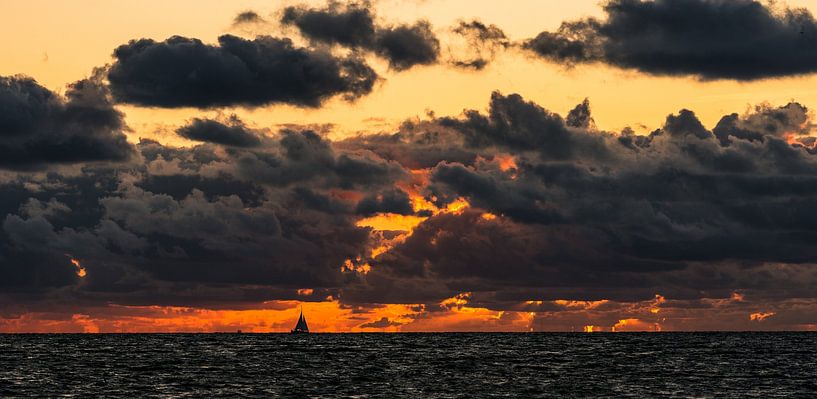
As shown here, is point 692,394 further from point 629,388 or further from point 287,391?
point 287,391

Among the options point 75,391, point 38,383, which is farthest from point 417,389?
point 38,383

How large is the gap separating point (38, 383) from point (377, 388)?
49.3 meters

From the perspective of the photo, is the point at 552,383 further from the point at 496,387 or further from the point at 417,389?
the point at 417,389

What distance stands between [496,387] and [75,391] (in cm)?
5467

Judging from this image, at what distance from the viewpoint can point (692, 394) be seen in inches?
5822

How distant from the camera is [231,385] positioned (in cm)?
16338

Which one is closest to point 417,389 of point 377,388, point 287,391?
point 377,388

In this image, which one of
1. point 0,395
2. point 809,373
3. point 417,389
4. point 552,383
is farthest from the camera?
point 809,373

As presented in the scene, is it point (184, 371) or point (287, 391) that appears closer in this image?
point (287, 391)

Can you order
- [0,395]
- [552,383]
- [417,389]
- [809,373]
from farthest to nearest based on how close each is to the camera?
[809,373] < [552,383] < [417,389] < [0,395]

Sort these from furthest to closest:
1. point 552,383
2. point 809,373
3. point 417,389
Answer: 1. point 809,373
2. point 552,383
3. point 417,389

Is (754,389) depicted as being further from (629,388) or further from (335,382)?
(335,382)

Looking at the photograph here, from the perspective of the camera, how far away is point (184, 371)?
7869 inches

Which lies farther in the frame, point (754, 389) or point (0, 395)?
point (754, 389)
